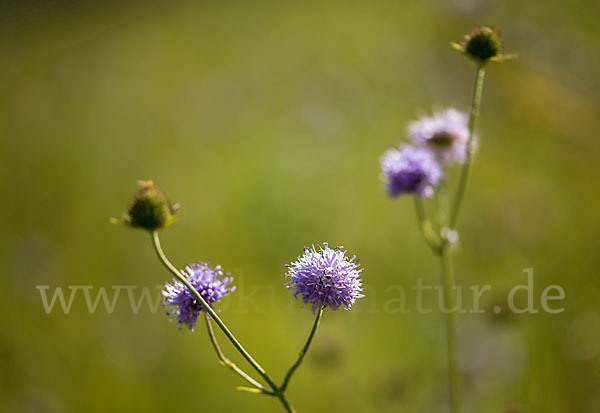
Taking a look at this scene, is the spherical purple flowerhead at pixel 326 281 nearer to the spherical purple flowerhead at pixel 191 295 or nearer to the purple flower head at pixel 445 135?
the spherical purple flowerhead at pixel 191 295

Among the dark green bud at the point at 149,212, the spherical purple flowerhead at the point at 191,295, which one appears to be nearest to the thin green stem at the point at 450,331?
the spherical purple flowerhead at the point at 191,295

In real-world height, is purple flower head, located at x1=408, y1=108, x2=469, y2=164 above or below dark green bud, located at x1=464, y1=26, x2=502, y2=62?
above

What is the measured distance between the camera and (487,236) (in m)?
4.84

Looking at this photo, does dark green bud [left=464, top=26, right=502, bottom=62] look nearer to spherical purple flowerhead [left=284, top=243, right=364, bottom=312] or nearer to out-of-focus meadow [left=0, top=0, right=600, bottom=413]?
spherical purple flowerhead [left=284, top=243, right=364, bottom=312]

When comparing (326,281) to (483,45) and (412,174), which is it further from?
(483,45)

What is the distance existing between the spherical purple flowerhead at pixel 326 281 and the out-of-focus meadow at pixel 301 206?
3.96 feet

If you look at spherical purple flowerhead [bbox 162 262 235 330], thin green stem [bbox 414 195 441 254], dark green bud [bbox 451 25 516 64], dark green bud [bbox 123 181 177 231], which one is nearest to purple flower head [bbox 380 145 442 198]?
thin green stem [bbox 414 195 441 254]

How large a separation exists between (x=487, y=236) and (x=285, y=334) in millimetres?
2062

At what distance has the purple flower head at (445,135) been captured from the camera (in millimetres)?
3318

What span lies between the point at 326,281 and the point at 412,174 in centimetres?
128

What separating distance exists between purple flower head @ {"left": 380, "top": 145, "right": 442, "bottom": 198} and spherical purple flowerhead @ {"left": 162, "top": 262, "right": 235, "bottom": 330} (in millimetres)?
1317

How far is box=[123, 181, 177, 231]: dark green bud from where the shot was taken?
1971mm

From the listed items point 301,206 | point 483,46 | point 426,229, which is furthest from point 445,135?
point 301,206

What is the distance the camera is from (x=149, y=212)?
197cm
